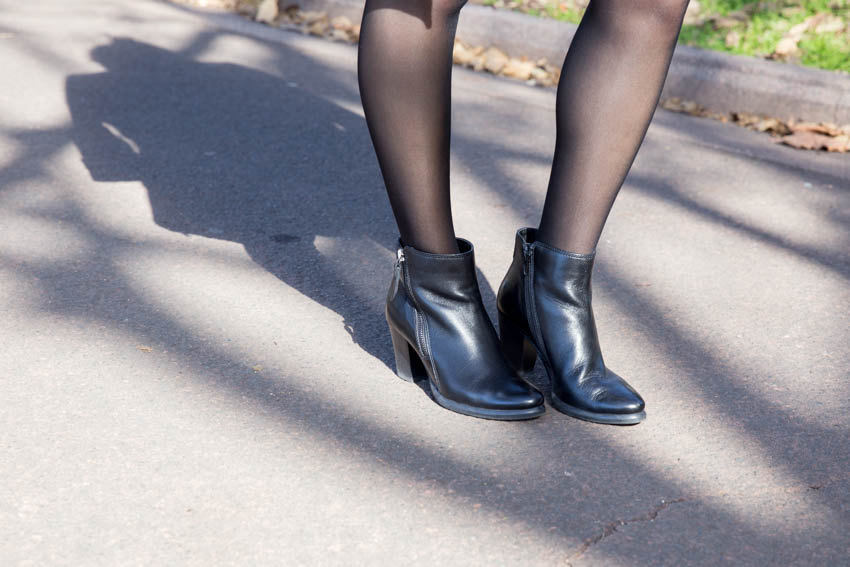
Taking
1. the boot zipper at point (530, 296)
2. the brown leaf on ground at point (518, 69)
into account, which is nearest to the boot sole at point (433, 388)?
the boot zipper at point (530, 296)

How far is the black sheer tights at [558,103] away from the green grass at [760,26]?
8.58 ft

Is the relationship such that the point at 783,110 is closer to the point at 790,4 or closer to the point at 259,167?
the point at 790,4

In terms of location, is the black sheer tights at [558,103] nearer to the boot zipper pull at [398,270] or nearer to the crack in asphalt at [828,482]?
the boot zipper pull at [398,270]

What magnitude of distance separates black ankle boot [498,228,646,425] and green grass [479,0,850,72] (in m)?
2.69

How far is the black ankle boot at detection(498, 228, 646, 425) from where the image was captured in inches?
62.9

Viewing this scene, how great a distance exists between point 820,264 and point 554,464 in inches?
47.9

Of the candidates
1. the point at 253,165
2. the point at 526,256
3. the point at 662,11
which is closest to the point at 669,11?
the point at 662,11

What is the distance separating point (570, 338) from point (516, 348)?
6.7 inches

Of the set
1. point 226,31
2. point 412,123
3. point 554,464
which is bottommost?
point 226,31

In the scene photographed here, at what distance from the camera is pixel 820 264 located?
2373mm

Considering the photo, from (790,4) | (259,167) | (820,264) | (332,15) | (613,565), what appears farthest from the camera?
(332,15)

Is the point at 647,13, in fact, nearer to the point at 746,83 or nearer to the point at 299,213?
the point at 299,213

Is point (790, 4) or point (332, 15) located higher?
point (790, 4)

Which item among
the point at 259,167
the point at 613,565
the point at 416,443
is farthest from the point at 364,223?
the point at 613,565
